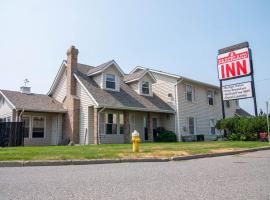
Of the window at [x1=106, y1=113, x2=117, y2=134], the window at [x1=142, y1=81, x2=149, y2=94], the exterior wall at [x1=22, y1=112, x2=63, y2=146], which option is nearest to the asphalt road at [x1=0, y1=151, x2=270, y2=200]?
the window at [x1=106, y1=113, x2=117, y2=134]

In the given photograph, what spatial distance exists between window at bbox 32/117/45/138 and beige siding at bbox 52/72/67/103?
248cm

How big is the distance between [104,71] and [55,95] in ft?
18.2

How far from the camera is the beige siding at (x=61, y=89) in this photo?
23188 mm

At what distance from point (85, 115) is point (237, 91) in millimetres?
13928

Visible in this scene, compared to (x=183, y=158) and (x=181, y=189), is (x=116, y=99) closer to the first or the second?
(x=183, y=158)

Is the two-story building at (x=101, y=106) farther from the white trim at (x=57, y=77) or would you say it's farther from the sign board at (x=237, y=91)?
the sign board at (x=237, y=91)

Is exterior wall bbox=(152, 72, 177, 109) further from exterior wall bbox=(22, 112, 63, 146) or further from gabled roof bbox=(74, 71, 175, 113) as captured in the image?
exterior wall bbox=(22, 112, 63, 146)

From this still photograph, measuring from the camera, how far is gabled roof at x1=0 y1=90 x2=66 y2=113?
65.4ft

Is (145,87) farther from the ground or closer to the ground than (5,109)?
farther from the ground

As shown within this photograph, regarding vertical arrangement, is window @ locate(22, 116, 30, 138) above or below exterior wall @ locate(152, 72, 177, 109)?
below

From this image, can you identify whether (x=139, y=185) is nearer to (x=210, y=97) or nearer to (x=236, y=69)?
(x=236, y=69)

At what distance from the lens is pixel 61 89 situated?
77.7 feet

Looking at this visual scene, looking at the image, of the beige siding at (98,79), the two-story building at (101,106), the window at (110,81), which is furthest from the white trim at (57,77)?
the window at (110,81)

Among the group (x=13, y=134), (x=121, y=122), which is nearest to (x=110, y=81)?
(x=121, y=122)
